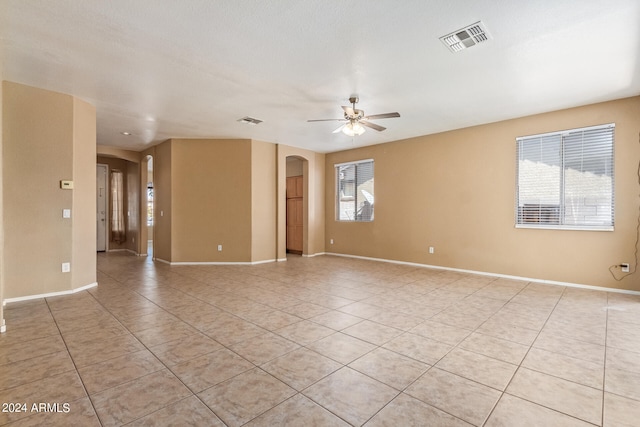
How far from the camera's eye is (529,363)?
2412 mm

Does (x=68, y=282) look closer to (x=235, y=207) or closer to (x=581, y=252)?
(x=235, y=207)

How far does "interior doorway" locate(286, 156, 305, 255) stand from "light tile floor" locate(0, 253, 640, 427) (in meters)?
4.06

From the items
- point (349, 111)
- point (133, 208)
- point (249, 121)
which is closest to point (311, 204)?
point (249, 121)

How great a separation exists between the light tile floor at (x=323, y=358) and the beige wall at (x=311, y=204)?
10.6 ft

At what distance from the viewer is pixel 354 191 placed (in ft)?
25.8

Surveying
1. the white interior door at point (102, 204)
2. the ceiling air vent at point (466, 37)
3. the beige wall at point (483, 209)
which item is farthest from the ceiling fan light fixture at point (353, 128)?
the white interior door at point (102, 204)

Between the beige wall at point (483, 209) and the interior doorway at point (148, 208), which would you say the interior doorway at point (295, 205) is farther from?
the interior doorway at point (148, 208)

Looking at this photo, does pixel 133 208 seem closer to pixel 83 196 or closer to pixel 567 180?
pixel 83 196

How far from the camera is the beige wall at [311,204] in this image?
24.1 feet

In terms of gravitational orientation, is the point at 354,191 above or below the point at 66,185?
above

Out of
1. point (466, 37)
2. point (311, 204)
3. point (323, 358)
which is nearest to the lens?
point (323, 358)

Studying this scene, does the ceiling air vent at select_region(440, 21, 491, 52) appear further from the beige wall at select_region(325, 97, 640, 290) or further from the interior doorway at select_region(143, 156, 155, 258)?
the interior doorway at select_region(143, 156, 155, 258)

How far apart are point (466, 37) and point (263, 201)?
203 inches

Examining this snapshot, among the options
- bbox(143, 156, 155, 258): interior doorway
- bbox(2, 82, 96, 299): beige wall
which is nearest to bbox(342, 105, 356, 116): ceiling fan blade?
bbox(2, 82, 96, 299): beige wall
